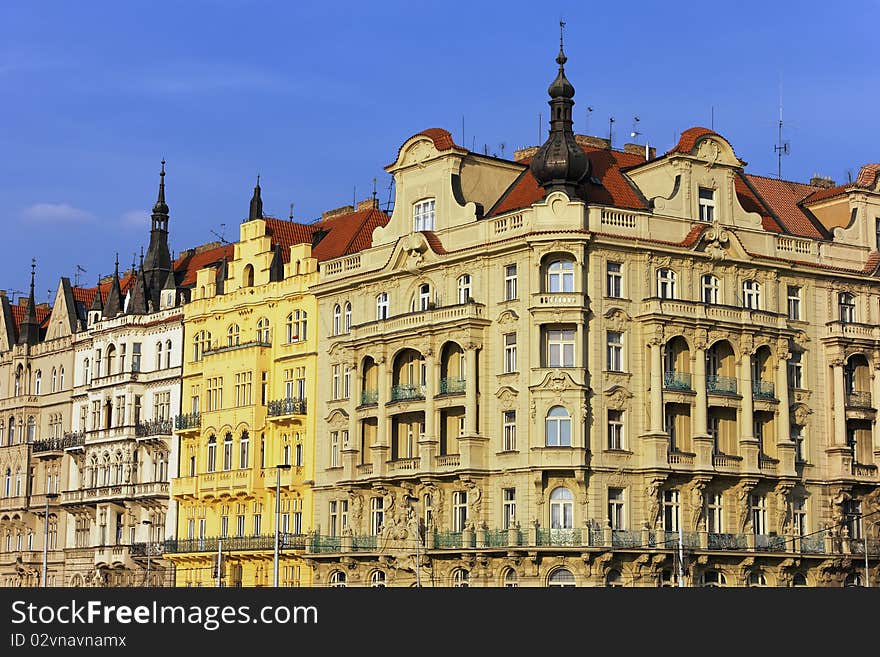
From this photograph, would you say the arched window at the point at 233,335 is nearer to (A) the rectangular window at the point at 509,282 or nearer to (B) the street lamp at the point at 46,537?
(B) the street lamp at the point at 46,537

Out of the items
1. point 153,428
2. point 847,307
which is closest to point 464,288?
point 847,307

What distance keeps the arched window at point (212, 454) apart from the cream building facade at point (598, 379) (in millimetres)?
9680

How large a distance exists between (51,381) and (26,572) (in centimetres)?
1209

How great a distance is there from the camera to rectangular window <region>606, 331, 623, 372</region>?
81.3 metres

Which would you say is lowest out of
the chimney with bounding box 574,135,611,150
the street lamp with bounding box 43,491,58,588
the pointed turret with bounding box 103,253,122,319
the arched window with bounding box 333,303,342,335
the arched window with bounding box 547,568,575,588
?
the arched window with bounding box 547,568,575,588

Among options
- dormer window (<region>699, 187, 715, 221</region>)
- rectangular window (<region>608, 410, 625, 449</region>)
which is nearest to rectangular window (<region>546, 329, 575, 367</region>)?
rectangular window (<region>608, 410, 625, 449</region>)

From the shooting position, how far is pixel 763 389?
85250 millimetres

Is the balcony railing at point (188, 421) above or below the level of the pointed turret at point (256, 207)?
below

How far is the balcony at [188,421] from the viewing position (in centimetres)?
10125

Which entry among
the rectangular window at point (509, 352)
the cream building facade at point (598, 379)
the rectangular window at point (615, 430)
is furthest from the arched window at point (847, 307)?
the rectangular window at point (509, 352)

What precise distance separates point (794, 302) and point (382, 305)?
19.8 m

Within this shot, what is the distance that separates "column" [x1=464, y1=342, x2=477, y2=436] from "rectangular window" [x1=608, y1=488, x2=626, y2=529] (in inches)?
267

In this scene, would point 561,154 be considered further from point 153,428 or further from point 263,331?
point 153,428

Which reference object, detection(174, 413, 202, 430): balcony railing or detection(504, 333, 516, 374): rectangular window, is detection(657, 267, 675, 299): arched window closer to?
detection(504, 333, 516, 374): rectangular window
